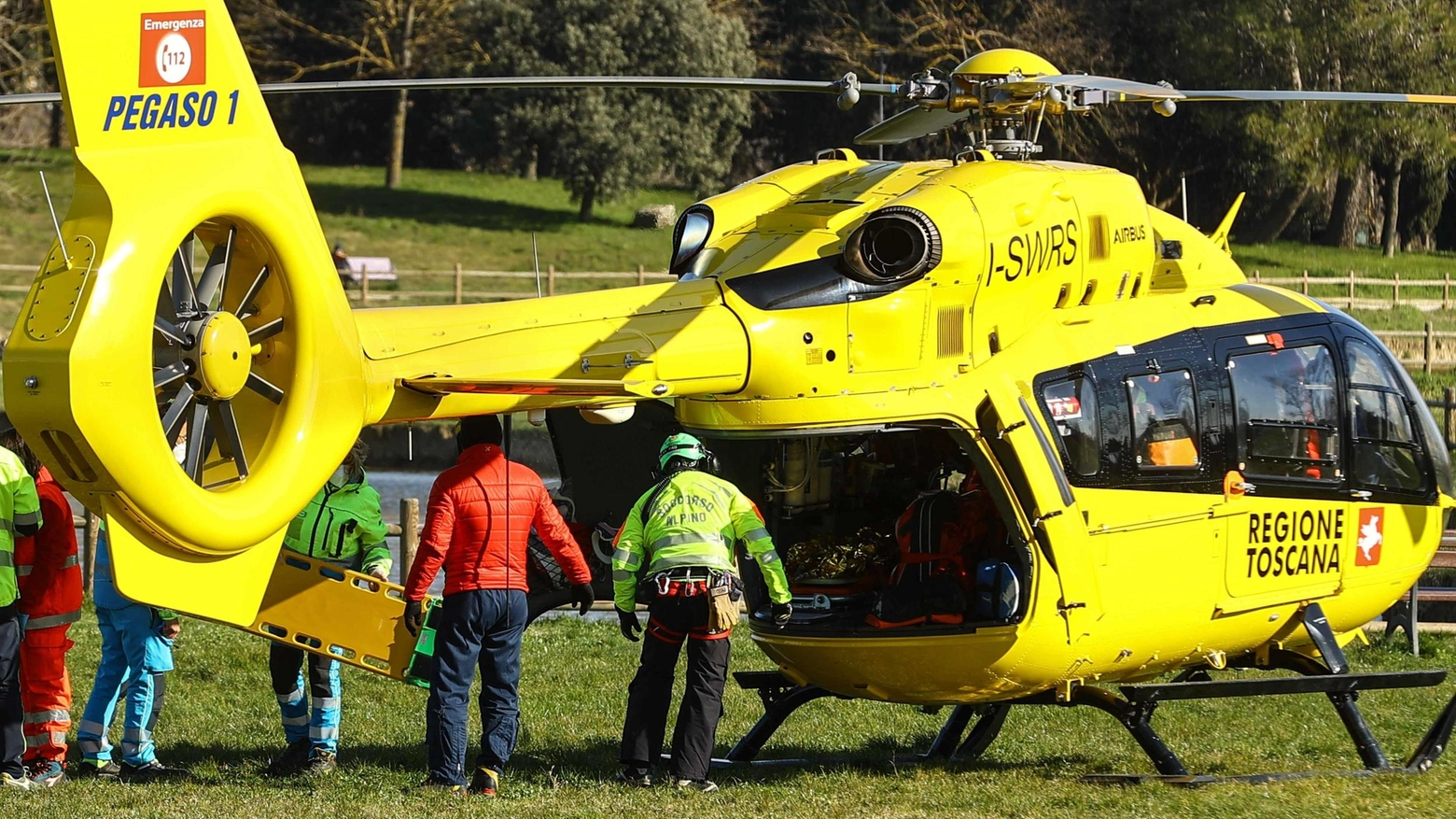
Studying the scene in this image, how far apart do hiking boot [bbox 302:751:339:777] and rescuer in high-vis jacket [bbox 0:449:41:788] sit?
1.40 metres

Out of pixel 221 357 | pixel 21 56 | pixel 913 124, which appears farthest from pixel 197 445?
pixel 21 56

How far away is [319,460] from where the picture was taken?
293 inches

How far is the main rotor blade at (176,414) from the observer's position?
672cm

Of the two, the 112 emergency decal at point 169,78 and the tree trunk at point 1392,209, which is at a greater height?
the tree trunk at point 1392,209

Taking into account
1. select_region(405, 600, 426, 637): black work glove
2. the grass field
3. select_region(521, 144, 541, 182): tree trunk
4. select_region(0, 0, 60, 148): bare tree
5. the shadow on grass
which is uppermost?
select_region(0, 0, 60, 148): bare tree

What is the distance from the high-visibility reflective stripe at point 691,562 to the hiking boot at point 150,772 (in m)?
2.79

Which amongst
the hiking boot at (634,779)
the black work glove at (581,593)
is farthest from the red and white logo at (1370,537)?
the black work glove at (581,593)

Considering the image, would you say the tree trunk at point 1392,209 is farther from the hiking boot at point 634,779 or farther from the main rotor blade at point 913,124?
the hiking boot at point 634,779

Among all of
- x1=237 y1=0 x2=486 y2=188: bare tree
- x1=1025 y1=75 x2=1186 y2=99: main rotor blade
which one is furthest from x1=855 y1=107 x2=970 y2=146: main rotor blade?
x1=237 y1=0 x2=486 y2=188: bare tree

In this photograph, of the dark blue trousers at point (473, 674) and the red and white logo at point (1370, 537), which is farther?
the red and white logo at point (1370, 537)

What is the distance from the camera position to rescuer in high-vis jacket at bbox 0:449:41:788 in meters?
8.90

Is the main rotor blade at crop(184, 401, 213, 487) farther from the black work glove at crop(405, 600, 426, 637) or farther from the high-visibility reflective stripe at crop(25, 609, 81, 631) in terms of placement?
the high-visibility reflective stripe at crop(25, 609, 81, 631)

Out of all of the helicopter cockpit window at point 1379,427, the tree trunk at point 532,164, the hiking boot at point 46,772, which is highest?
the tree trunk at point 532,164

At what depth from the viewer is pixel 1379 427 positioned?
416 inches
